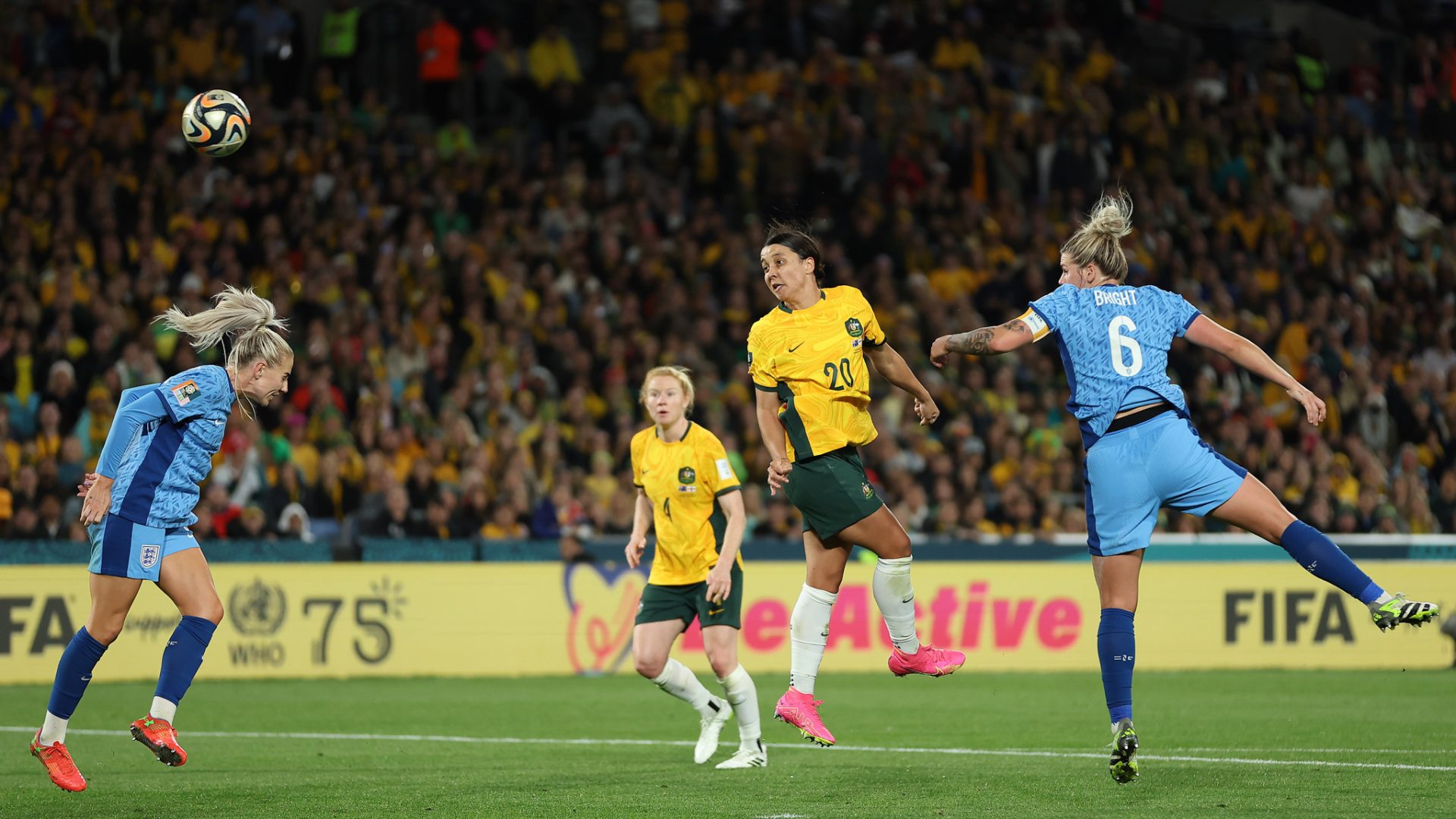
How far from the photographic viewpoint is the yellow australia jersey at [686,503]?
10.0 metres

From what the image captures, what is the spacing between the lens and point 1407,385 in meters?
21.6

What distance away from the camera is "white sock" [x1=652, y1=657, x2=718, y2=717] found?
33.4 ft

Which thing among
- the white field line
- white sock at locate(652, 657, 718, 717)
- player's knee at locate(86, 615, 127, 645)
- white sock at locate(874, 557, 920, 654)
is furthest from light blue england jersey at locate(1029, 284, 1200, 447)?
player's knee at locate(86, 615, 127, 645)

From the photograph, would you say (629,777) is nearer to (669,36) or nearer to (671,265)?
(671,265)

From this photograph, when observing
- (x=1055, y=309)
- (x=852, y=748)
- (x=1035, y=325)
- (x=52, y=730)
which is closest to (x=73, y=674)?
(x=52, y=730)

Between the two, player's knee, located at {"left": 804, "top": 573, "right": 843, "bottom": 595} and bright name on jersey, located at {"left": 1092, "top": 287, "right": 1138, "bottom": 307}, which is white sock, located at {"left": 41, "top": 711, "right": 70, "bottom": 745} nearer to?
player's knee, located at {"left": 804, "top": 573, "right": 843, "bottom": 595}

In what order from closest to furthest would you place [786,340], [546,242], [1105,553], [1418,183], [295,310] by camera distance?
1. [1105,553]
2. [786,340]
3. [295,310]
4. [546,242]
5. [1418,183]

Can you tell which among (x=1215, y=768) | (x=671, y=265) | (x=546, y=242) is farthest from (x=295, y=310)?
(x=1215, y=768)

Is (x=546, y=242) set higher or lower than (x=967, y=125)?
lower

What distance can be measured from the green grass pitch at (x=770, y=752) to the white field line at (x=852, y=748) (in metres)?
0.05

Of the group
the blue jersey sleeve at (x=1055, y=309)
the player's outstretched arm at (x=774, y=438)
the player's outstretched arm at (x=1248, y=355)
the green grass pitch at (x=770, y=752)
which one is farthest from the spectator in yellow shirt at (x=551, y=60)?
the player's outstretched arm at (x=1248, y=355)

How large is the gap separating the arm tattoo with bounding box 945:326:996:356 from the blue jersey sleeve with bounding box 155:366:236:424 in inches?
133

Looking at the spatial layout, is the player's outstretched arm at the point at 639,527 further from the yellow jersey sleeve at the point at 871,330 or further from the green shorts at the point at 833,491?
the yellow jersey sleeve at the point at 871,330

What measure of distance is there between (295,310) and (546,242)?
3.43 m
